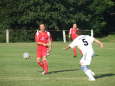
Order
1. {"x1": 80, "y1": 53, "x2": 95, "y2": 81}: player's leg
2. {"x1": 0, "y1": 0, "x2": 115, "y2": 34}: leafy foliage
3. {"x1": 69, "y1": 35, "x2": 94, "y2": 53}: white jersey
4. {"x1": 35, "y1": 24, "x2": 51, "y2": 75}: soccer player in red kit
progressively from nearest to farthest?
{"x1": 80, "y1": 53, "x2": 95, "y2": 81}: player's leg
{"x1": 69, "y1": 35, "x2": 94, "y2": 53}: white jersey
{"x1": 35, "y1": 24, "x2": 51, "y2": 75}: soccer player in red kit
{"x1": 0, "y1": 0, "x2": 115, "y2": 34}: leafy foliage

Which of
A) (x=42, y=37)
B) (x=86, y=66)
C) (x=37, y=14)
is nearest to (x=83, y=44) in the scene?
(x=86, y=66)

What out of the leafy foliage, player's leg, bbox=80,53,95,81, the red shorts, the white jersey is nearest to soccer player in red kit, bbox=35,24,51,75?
the red shorts

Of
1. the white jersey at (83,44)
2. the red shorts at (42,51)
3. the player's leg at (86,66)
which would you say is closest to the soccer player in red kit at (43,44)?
the red shorts at (42,51)

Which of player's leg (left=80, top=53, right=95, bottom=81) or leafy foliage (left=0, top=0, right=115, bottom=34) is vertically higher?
leafy foliage (left=0, top=0, right=115, bottom=34)

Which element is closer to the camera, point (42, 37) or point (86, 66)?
point (86, 66)

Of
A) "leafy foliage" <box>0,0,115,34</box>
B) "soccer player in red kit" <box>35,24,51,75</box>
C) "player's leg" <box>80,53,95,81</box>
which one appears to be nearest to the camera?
"player's leg" <box>80,53,95,81</box>

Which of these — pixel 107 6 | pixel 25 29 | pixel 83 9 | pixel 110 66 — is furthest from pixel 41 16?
pixel 110 66

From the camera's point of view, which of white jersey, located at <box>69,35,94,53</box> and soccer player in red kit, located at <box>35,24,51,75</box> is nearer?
white jersey, located at <box>69,35,94,53</box>

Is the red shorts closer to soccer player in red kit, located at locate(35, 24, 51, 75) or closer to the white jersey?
soccer player in red kit, located at locate(35, 24, 51, 75)

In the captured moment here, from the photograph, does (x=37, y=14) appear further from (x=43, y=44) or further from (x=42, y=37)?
(x=43, y=44)

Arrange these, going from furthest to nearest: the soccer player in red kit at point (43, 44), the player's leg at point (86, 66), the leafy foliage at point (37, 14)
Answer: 1. the leafy foliage at point (37, 14)
2. the soccer player in red kit at point (43, 44)
3. the player's leg at point (86, 66)

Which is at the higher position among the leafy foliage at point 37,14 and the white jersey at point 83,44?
the leafy foliage at point 37,14

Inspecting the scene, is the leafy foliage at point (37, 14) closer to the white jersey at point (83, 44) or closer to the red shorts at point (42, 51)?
the red shorts at point (42, 51)

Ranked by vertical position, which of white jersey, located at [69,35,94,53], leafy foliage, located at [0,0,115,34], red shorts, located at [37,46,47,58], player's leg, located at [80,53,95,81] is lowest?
player's leg, located at [80,53,95,81]
